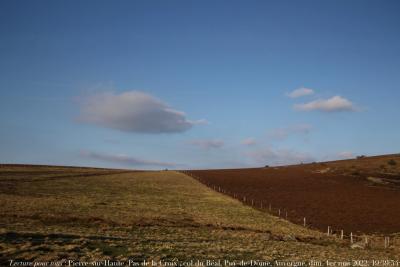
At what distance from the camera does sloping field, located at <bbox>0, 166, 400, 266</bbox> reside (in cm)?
1923

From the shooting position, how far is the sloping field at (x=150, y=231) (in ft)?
63.1

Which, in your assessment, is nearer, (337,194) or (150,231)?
(150,231)

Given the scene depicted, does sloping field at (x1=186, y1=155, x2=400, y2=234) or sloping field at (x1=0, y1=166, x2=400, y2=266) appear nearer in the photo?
sloping field at (x1=0, y1=166, x2=400, y2=266)

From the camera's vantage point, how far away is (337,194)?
68.1 metres

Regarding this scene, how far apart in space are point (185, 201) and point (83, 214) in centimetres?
1928

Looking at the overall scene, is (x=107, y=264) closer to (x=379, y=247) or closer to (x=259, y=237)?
(x=259, y=237)

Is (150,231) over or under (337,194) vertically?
under

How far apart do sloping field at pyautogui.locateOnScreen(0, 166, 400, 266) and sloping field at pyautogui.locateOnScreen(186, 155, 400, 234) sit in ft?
22.3

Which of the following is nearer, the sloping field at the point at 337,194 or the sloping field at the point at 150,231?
the sloping field at the point at 150,231

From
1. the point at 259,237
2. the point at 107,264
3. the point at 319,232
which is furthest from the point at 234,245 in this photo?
the point at 319,232

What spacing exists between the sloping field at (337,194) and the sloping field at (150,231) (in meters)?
6.80

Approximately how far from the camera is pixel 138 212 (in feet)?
137

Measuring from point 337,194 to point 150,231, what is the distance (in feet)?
148

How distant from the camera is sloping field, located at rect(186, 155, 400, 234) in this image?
152ft
